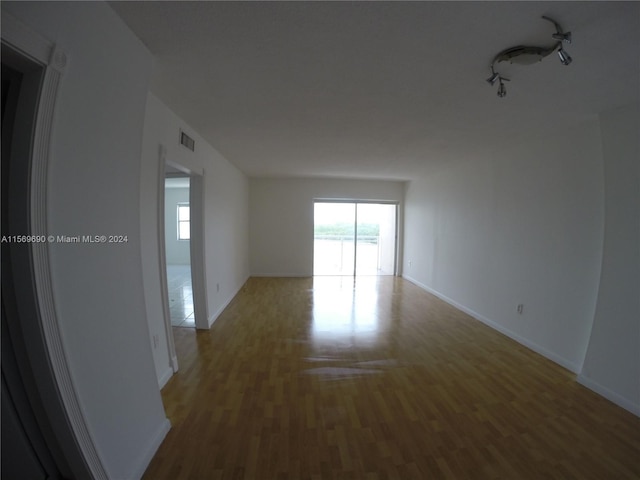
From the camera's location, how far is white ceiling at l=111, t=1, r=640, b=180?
1.14 metres

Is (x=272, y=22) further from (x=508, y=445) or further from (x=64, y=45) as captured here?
(x=508, y=445)

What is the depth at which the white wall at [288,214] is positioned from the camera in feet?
20.1

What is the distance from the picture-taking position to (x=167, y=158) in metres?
2.27

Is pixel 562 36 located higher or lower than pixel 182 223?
higher

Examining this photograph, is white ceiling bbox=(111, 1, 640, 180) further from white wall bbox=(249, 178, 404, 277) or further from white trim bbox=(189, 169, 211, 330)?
white wall bbox=(249, 178, 404, 277)

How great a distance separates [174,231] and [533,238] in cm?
857

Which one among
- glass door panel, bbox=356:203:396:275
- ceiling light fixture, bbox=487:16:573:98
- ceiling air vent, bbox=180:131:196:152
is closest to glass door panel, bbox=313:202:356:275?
glass door panel, bbox=356:203:396:275

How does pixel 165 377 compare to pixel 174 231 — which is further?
pixel 174 231

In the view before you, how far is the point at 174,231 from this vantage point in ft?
25.9

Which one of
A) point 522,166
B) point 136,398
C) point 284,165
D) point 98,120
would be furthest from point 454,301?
point 98,120

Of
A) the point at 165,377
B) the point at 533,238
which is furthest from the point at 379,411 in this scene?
the point at 533,238

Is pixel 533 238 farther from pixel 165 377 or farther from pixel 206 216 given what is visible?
pixel 165 377

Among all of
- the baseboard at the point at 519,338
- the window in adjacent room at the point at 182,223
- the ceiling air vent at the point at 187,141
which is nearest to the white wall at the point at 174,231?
the window in adjacent room at the point at 182,223

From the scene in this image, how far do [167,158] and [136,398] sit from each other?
6.10ft
